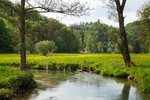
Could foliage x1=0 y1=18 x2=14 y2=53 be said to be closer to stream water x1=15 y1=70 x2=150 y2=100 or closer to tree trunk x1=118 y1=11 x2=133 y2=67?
tree trunk x1=118 y1=11 x2=133 y2=67

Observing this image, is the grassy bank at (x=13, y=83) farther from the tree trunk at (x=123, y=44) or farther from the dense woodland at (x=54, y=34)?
the tree trunk at (x=123, y=44)

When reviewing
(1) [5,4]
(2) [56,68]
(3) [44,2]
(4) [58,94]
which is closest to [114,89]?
(4) [58,94]

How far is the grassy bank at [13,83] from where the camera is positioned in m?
17.7

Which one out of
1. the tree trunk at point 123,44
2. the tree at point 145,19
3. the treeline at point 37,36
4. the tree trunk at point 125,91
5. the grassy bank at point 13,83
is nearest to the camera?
the grassy bank at point 13,83

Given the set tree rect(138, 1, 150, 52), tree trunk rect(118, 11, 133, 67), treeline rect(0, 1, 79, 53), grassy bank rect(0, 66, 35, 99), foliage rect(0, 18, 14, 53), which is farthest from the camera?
foliage rect(0, 18, 14, 53)

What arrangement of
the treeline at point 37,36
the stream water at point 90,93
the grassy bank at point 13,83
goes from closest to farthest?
the grassy bank at point 13,83
the stream water at point 90,93
the treeline at point 37,36

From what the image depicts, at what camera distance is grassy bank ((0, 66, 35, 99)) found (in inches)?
697

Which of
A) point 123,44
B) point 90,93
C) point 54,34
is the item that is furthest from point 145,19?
point 54,34

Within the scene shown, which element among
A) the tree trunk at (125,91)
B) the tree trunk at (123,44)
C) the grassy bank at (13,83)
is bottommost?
the tree trunk at (125,91)

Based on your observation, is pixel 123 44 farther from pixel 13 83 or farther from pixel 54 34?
pixel 54 34

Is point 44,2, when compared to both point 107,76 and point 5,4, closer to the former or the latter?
point 5,4

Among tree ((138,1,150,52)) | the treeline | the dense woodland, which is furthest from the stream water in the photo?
tree ((138,1,150,52))

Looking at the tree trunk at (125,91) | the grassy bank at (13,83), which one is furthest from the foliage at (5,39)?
the grassy bank at (13,83)

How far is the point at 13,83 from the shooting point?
1914 cm
